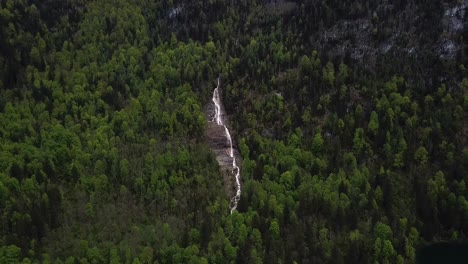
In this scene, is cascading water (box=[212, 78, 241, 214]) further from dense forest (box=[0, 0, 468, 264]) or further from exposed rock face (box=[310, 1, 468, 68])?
exposed rock face (box=[310, 1, 468, 68])

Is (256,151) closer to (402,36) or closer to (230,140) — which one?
(230,140)

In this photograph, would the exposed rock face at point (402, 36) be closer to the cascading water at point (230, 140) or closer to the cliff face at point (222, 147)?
the cascading water at point (230, 140)

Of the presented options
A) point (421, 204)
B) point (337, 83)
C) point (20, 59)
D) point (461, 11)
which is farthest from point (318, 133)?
point (20, 59)

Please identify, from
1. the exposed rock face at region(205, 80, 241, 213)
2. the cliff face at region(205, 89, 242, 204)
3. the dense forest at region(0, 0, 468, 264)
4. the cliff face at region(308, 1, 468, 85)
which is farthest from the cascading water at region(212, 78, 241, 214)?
the cliff face at region(308, 1, 468, 85)

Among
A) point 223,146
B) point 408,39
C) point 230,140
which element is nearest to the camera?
point 223,146

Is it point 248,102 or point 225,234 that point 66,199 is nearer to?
point 225,234

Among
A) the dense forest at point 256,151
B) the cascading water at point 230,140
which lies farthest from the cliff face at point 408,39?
the cascading water at point 230,140

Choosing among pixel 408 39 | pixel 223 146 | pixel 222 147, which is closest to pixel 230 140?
pixel 223 146

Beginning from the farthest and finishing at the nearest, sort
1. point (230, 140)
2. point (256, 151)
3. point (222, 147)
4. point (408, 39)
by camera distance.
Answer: point (408, 39)
point (230, 140)
point (222, 147)
point (256, 151)
